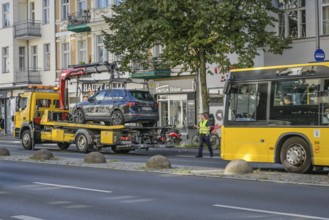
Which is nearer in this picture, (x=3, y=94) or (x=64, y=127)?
(x=64, y=127)

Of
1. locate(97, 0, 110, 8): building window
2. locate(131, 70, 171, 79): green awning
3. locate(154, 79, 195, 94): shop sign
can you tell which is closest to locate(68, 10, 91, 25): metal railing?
locate(97, 0, 110, 8): building window

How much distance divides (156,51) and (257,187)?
92.6 feet

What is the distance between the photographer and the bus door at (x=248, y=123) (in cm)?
1667

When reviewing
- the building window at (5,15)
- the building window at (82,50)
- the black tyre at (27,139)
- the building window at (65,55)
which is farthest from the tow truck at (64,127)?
the building window at (5,15)

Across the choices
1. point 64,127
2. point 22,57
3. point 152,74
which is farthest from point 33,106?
point 22,57

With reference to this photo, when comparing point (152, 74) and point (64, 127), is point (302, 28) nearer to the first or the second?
point (152, 74)

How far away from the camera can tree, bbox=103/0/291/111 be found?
27.6m

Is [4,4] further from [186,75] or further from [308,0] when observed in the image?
[308,0]

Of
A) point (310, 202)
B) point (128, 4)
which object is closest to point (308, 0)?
point (128, 4)

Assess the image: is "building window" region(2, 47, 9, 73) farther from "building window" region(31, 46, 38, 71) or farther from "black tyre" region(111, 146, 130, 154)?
"black tyre" region(111, 146, 130, 154)

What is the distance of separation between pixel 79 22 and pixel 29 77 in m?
7.97

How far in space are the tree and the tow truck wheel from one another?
5.60 metres

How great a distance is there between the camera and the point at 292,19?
3259cm

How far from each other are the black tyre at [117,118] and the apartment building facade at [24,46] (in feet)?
81.9
